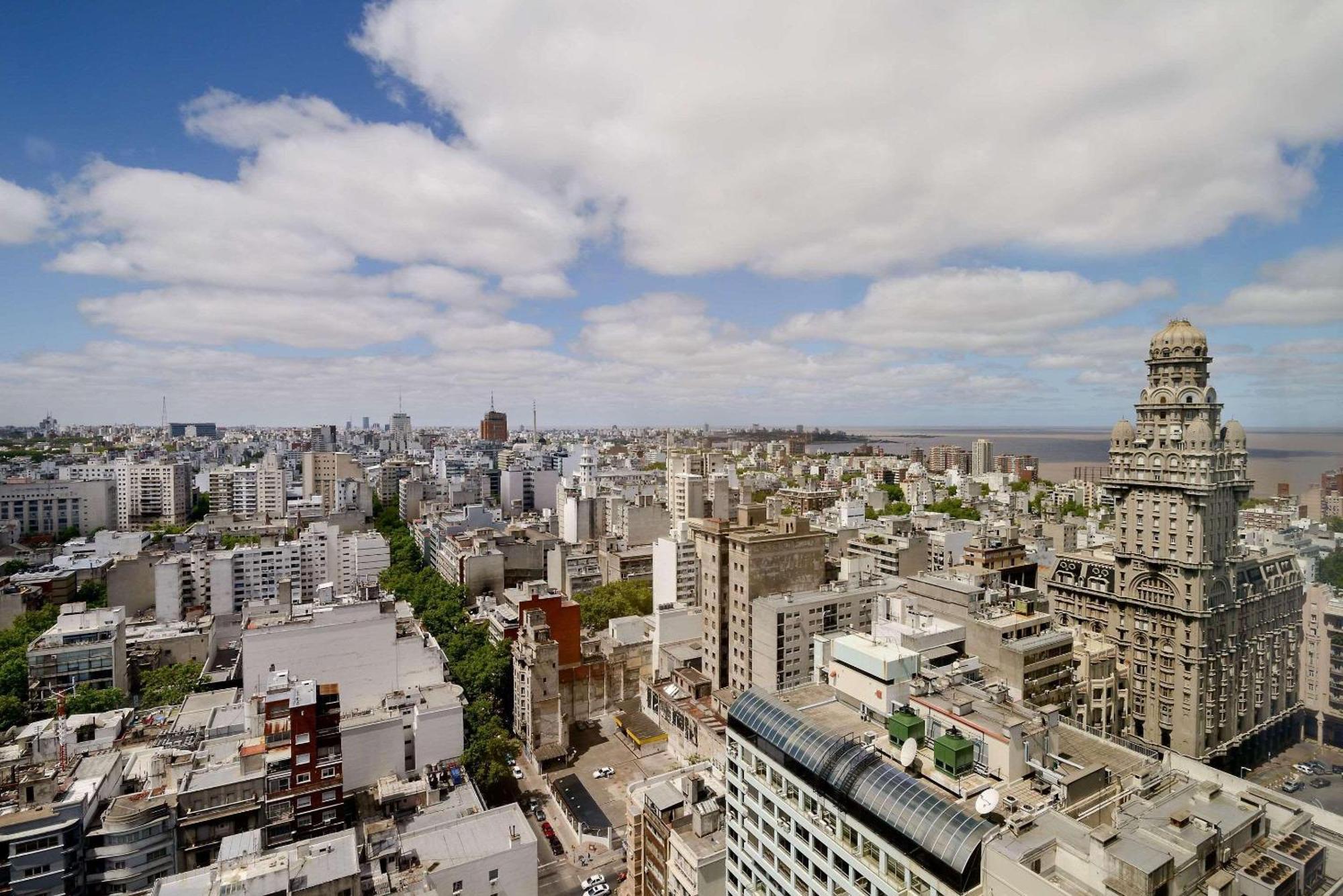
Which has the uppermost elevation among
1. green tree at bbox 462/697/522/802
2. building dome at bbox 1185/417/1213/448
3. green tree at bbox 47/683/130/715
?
building dome at bbox 1185/417/1213/448

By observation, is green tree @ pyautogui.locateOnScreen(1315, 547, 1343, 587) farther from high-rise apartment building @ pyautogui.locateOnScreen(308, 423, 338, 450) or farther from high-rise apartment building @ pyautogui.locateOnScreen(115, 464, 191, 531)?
high-rise apartment building @ pyautogui.locateOnScreen(308, 423, 338, 450)

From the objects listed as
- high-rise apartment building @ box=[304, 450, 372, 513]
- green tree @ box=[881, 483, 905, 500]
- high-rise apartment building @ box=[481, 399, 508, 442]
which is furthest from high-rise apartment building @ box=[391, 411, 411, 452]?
green tree @ box=[881, 483, 905, 500]

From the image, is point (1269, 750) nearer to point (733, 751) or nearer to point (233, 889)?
point (733, 751)

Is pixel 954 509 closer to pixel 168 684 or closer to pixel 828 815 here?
pixel 828 815

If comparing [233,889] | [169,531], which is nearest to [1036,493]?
[233,889]

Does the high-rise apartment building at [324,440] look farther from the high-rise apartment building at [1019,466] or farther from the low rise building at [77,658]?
the high-rise apartment building at [1019,466]

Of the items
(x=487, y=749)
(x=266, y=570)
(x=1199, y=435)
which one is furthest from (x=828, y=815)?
(x=266, y=570)

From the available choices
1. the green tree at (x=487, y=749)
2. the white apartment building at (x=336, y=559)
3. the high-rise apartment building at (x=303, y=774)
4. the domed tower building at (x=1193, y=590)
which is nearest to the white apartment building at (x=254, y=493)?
the white apartment building at (x=336, y=559)
